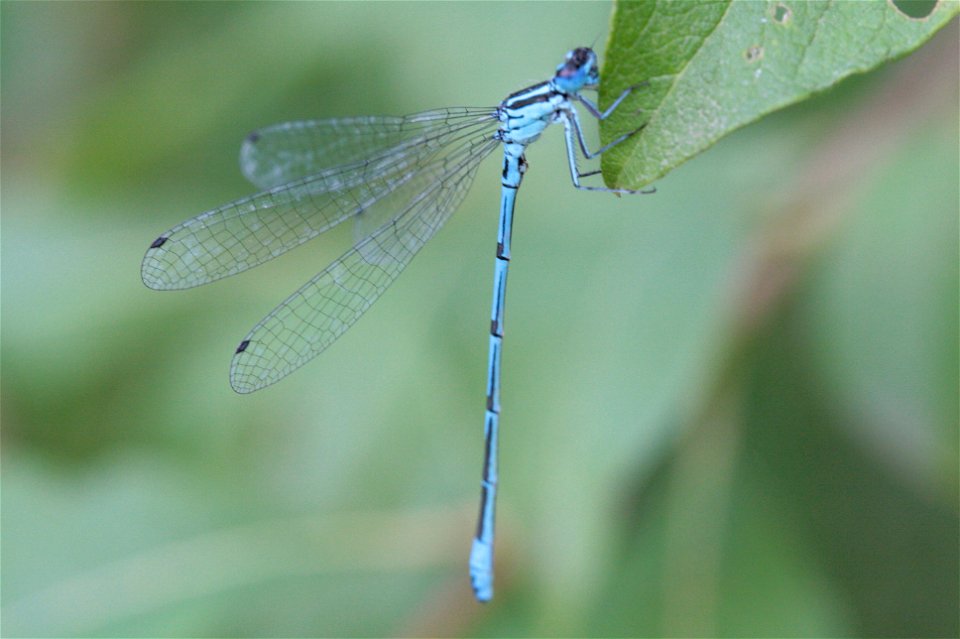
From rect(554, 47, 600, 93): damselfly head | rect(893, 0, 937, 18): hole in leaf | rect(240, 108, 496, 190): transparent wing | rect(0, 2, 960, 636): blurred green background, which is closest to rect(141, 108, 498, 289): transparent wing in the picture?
rect(240, 108, 496, 190): transparent wing

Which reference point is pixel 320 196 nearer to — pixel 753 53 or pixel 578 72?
pixel 578 72

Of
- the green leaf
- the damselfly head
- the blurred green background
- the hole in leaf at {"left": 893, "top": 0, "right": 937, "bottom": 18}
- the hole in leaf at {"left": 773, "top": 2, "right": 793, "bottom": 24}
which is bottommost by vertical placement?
the blurred green background

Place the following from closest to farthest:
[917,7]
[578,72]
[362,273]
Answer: [917,7] < [578,72] < [362,273]

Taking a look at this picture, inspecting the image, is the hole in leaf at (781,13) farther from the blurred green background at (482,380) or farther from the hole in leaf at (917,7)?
the blurred green background at (482,380)

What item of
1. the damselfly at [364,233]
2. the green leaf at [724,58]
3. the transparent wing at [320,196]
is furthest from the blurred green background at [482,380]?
the green leaf at [724,58]

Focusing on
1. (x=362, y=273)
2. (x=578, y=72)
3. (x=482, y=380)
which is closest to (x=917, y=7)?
(x=578, y=72)

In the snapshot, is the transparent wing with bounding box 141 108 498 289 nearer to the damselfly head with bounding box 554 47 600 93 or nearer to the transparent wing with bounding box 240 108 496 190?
the transparent wing with bounding box 240 108 496 190

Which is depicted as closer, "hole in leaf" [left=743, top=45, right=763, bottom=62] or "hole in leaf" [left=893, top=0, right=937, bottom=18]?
"hole in leaf" [left=743, top=45, right=763, bottom=62]
